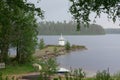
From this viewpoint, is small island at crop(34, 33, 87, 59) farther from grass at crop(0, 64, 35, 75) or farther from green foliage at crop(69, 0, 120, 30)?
green foliage at crop(69, 0, 120, 30)

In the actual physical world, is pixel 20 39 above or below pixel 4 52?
above

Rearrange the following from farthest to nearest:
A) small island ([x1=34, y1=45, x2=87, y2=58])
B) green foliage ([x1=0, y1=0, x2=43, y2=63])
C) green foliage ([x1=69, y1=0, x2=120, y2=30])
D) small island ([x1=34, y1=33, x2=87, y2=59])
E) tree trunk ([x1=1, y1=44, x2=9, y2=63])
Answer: small island ([x1=34, y1=33, x2=87, y2=59]) < small island ([x1=34, y1=45, x2=87, y2=58]) < tree trunk ([x1=1, y1=44, x2=9, y2=63]) < green foliage ([x1=0, y1=0, x2=43, y2=63]) < green foliage ([x1=69, y1=0, x2=120, y2=30])

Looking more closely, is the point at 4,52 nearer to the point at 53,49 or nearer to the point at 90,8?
the point at 90,8

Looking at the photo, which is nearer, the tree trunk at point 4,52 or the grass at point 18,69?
the grass at point 18,69

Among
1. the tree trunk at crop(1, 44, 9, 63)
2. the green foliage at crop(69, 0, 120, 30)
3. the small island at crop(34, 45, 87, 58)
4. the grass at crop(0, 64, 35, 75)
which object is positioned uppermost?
the green foliage at crop(69, 0, 120, 30)

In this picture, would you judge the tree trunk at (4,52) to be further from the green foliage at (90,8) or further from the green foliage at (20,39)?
the green foliage at (90,8)

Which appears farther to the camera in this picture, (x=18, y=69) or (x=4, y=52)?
(x=4, y=52)

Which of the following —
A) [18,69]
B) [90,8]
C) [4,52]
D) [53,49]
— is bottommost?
[53,49]

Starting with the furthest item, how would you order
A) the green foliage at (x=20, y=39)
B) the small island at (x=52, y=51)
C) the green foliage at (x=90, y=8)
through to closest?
1. the small island at (x=52, y=51)
2. the green foliage at (x=20, y=39)
3. the green foliage at (x=90, y=8)

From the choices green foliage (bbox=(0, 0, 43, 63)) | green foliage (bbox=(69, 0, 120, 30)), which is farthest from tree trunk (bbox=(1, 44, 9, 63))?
green foliage (bbox=(69, 0, 120, 30))

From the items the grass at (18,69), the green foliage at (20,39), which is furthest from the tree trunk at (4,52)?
the grass at (18,69)

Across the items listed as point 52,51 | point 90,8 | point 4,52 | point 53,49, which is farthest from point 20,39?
point 53,49

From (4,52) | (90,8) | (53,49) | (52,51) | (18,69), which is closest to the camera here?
(90,8)

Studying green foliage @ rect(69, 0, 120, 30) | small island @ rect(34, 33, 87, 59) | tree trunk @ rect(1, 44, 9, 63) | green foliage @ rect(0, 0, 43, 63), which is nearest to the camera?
green foliage @ rect(69, 0, 120, 30)
